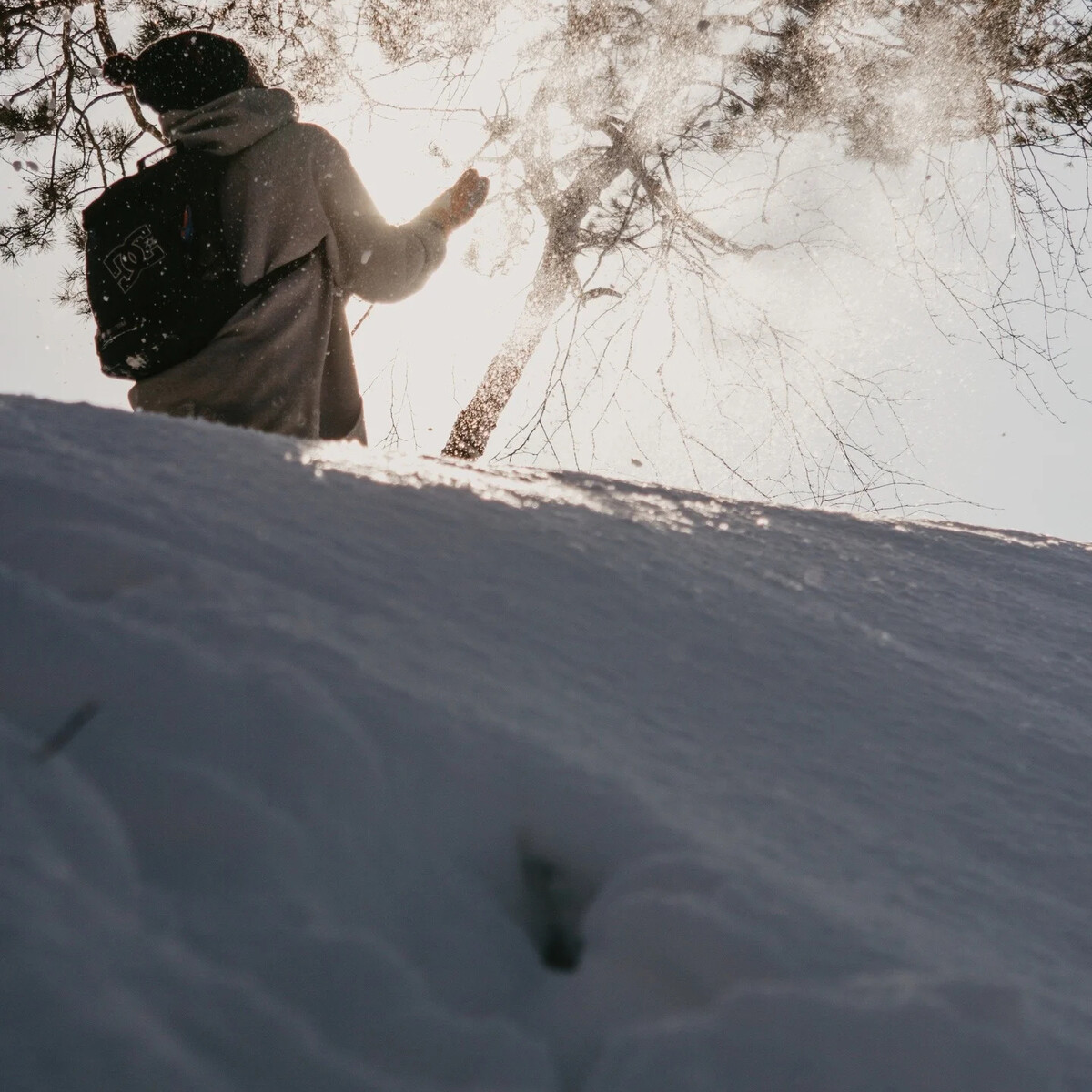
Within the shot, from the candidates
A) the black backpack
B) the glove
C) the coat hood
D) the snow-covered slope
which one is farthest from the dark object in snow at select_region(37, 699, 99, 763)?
the glove

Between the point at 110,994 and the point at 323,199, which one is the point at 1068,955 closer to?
the point at 110,994

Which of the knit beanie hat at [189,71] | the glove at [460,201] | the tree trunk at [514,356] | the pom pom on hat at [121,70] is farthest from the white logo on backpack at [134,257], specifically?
the tree trunk at [514,356]

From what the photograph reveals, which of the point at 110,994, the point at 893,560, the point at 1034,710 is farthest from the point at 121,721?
the point at 893,560

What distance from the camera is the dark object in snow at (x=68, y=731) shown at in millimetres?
477

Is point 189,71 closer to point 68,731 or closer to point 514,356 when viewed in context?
point 68,731

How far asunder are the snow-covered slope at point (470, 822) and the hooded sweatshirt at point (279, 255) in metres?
0.94

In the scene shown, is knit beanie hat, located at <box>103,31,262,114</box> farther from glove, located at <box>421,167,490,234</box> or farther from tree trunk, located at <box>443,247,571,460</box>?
tree trunk, located at <box>443,247,571,460</box>

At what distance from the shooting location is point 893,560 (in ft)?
4.02

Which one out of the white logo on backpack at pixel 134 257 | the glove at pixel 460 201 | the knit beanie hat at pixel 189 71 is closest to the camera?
the white logo on backpack at pixel 134 257

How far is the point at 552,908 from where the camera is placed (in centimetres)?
46

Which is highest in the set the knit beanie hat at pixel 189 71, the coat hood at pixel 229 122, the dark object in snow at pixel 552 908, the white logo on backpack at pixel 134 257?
the knit beanie hat at pixel 189 71

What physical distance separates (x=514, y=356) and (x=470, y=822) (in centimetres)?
441

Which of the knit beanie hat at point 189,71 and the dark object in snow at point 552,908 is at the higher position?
the knit beanie hat at point 189,71

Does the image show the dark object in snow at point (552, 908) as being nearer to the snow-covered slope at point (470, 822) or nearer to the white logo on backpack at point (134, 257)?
the snow-covered slope at point (470, 822)
